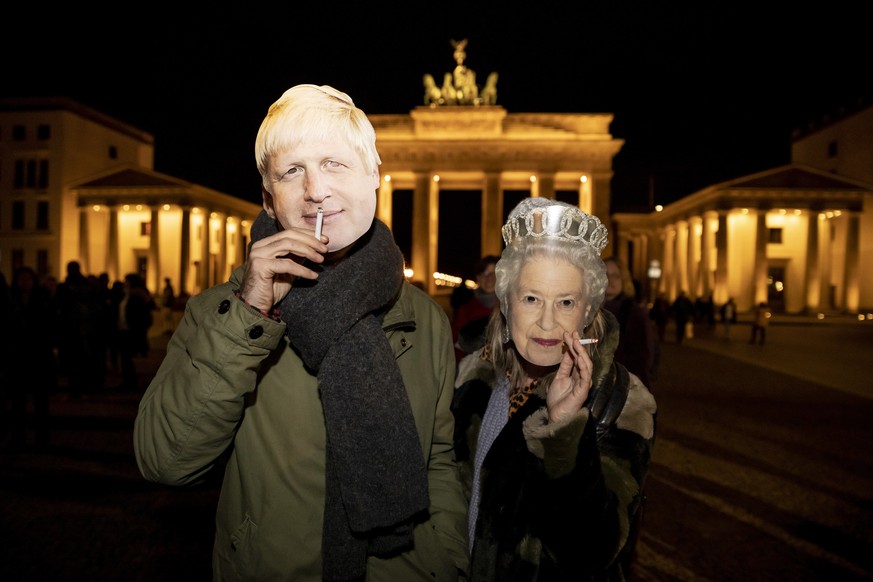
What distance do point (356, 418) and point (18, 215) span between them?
191 ft

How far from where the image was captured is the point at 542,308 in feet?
6.70

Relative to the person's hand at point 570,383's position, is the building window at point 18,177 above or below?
above

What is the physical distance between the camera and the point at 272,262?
1616 millimetres

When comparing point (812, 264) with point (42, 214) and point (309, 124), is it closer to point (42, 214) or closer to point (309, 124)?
point (309, 124)

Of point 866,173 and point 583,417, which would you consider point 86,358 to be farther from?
point 866,173

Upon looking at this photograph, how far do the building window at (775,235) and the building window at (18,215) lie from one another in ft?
191

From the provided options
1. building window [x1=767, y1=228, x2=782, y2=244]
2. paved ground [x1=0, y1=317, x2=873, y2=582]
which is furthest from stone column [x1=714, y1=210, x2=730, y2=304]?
paved ground [x1=0, y1=317, x2=873, y2=582]

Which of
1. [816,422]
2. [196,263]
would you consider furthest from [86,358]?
[196,263]

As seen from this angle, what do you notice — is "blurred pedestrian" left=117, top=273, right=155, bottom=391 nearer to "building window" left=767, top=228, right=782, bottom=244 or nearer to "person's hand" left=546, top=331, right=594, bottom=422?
"person's hand" left=546, top=331, right=594, bottom=422

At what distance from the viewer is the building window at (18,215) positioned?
4922cm

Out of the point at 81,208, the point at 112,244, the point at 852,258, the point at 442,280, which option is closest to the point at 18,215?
the point at 81,208

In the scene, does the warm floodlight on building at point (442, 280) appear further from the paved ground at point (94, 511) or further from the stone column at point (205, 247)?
the paved ground at point (94, 511)

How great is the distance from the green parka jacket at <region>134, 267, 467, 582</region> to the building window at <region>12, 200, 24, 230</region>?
57.5 metres

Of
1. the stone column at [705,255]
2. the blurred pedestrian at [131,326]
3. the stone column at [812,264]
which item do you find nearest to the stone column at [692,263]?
the stone column at [705,255]
